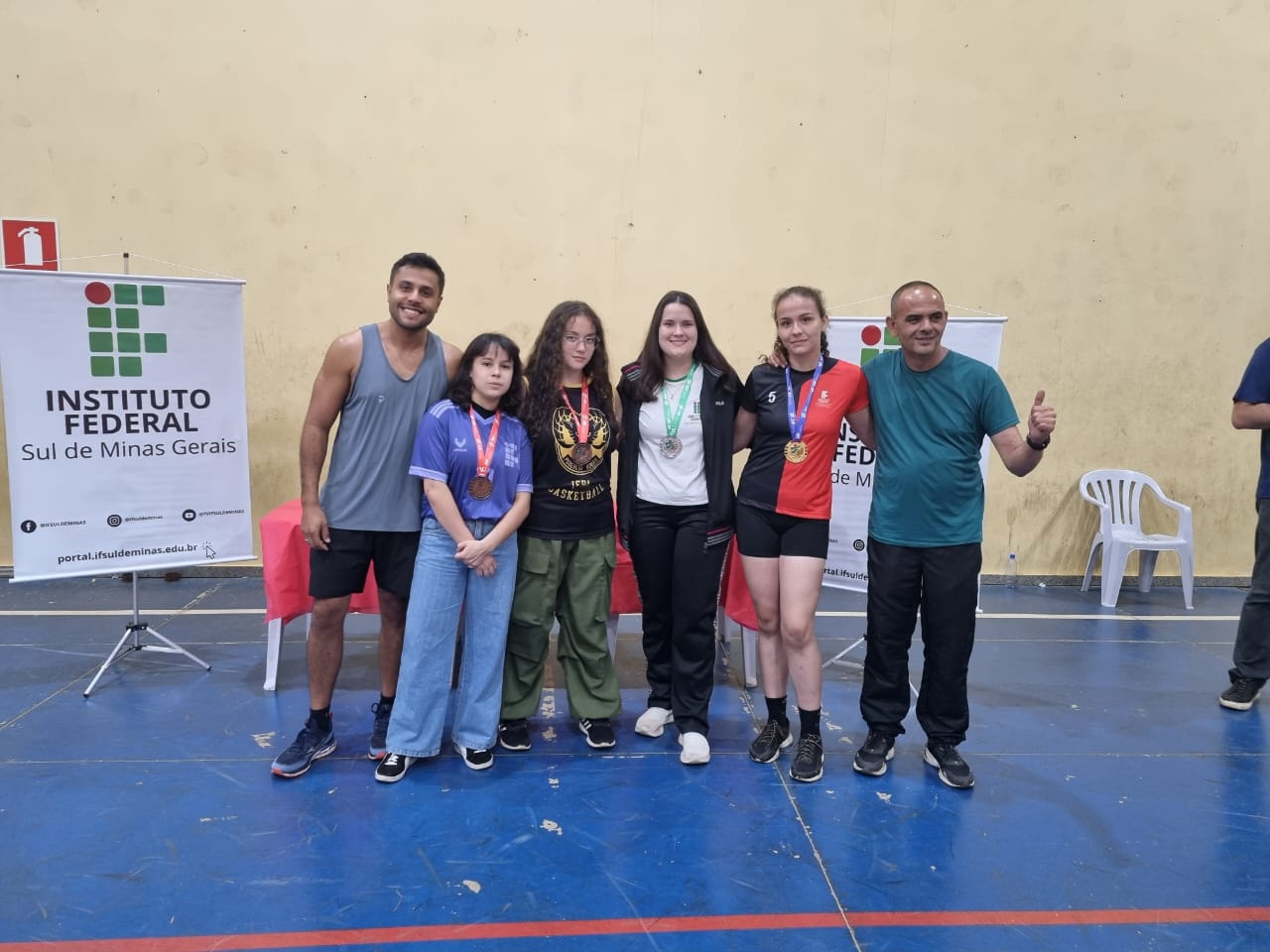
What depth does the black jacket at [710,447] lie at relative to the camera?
283 cm

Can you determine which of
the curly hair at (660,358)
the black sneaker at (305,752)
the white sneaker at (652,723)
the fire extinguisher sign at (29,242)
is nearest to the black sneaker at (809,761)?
the white sneaker at (652,723)

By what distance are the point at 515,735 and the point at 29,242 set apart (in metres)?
4.73

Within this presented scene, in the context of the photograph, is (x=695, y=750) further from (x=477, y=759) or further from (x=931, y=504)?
(x=931, y=504)

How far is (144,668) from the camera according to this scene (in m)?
3.75

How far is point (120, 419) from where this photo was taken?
354 cm

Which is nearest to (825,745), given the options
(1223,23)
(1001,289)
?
(1001,289)

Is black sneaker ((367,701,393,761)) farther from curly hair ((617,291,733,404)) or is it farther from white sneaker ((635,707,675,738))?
curly hair ((617,291,733,404))

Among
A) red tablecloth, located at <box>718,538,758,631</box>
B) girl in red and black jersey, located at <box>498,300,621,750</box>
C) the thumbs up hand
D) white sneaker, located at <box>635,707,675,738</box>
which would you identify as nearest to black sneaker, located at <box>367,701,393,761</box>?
girl in red and black jersey, located at <box>498,300,621,750</box>

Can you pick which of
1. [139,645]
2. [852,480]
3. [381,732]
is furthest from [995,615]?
[139,645]

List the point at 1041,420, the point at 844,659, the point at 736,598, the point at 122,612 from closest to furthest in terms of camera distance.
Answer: the point at 1041,420
the point at 736,598
the point at 844,659
the point at 122,612

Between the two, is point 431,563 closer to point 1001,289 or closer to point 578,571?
point 578,571

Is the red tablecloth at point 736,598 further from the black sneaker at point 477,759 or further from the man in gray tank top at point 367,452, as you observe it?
the man in gray tank top at point 367,452

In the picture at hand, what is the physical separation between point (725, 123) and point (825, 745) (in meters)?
4.09

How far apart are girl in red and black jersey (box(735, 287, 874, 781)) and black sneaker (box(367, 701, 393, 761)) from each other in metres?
1.44
